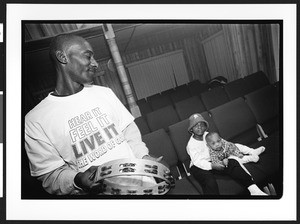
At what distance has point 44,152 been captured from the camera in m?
1.77

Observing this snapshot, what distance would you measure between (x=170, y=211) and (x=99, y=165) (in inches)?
21.8

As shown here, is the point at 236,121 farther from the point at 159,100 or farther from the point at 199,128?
the point at 159,100

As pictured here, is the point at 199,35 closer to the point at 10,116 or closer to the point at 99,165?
the point at 99,165

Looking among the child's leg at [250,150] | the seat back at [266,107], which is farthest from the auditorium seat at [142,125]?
the seat back at [266,107]

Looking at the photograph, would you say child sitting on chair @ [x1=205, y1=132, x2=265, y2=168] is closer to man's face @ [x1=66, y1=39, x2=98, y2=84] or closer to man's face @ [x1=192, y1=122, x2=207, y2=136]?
man's face @ [x1=192, y1=122, x2=207, y2=136]

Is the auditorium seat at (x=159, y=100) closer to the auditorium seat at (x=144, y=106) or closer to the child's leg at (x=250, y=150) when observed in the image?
the auditorium seat at (x=144, y=106)

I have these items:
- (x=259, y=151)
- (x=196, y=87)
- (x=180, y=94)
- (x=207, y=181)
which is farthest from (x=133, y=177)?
(x=259, y=151)

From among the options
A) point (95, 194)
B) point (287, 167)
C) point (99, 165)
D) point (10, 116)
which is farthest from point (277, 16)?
point (10, 116)

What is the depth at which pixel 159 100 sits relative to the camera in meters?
1.89

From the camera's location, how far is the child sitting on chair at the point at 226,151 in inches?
72.0

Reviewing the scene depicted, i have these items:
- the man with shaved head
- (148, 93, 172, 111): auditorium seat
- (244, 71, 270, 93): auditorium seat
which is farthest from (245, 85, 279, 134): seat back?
the man with shaved head

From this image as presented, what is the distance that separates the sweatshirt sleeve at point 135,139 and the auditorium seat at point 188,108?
0.31m

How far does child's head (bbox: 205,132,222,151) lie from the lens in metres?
1.83

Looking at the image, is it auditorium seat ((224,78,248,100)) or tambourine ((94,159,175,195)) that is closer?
tambourine ((94,159,175,195))
